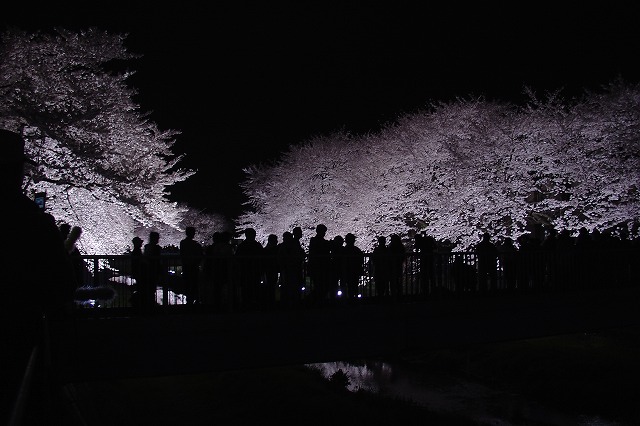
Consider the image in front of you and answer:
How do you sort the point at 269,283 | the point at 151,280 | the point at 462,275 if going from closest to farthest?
the point at 151,280, the point at 269,283, the point at 462,275

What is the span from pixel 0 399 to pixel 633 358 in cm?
2272

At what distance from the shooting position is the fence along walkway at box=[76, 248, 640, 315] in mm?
10914

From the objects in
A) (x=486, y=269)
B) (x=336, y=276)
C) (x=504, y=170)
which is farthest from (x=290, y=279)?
(x=504, y=170)

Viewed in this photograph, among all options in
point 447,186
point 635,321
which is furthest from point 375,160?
point 635,321

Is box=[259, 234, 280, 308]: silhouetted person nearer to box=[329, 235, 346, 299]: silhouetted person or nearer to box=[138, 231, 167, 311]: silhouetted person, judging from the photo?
box=[329, 235, 346, 299]: silhouetted person

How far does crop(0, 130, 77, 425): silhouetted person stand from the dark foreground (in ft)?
47.2

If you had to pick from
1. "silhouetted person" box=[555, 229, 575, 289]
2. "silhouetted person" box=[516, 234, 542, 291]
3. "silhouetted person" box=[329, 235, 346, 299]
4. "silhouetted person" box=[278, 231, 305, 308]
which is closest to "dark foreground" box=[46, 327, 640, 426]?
"silhouetted person" box=[555, 229, 575, 289]

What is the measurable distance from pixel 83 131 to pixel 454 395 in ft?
54.0

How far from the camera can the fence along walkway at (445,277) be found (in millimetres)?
10914

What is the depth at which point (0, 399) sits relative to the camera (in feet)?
9.32

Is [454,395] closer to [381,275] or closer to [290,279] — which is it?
[381,275]

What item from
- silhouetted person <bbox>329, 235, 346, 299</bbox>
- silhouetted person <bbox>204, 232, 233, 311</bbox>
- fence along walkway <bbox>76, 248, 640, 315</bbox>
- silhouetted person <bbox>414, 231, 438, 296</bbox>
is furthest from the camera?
silhouetted person <bbox>414, 231, 438, 296</bbox>

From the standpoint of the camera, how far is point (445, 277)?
13.6 meters

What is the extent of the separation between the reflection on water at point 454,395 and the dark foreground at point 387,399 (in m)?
0.28
